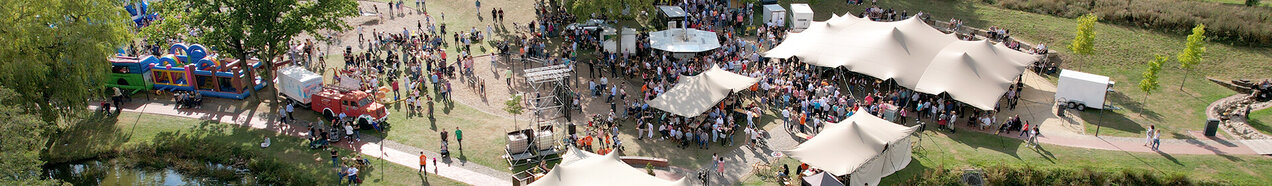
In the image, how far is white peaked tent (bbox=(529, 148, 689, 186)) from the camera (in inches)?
939

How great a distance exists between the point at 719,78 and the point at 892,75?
6.91 m

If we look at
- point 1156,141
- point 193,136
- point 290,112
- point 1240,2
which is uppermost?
point 1240,2

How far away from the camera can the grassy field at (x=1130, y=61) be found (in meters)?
32.5

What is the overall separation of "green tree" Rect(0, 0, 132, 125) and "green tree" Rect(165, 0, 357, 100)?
7.59ft

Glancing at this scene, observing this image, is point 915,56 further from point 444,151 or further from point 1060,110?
point 444,151

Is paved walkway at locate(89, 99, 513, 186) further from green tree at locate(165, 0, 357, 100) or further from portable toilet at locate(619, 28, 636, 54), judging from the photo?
portable toilet at locate(619, 28, 636, 54)

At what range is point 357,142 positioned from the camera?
29719mm

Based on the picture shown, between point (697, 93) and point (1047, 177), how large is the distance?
38.2 ft

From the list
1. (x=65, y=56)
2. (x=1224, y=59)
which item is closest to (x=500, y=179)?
(x=65, y=56)

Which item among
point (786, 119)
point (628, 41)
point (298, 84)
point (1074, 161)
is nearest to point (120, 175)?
point (298, 84)

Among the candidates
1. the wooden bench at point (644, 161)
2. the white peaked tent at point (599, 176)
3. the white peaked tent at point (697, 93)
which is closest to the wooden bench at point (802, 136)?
the white peaked tent at point (697, 93)

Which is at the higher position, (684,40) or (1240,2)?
(1240,2)

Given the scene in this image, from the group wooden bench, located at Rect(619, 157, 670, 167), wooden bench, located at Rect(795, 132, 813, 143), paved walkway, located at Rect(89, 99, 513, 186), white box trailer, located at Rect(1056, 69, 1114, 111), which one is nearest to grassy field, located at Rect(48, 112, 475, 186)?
paved walkway, located at Rect(89, 99, 513, 186)

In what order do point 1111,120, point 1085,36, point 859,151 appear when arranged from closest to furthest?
point 859,151 → point 1111,120 → point 1085,36
